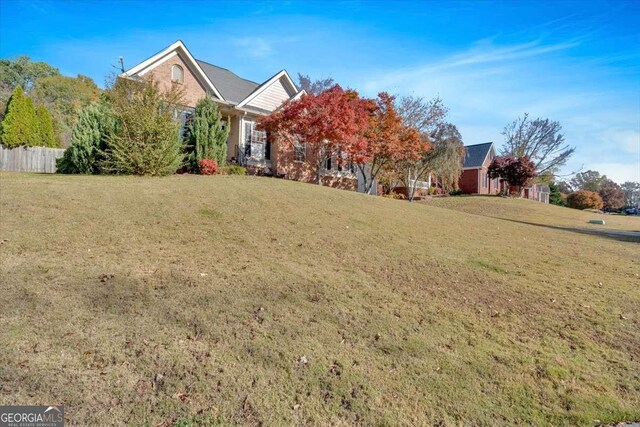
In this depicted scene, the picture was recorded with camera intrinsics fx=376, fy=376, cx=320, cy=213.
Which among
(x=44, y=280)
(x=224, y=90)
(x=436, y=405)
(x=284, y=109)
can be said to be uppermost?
(x=224, y=90)

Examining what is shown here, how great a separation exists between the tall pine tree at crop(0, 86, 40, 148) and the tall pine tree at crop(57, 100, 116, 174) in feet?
17.7

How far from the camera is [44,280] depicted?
492 cm

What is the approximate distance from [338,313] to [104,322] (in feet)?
9.00

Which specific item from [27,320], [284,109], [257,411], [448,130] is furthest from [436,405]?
[448,130]

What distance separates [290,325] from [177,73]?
19035mm

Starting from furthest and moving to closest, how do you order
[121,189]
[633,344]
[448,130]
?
[448,130] < [121,189] < [633,344]

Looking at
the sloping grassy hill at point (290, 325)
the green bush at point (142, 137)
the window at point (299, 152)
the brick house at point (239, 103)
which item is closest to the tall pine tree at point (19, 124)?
the brick house at point (239, 103)

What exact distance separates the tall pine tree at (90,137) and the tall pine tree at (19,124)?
5404mm

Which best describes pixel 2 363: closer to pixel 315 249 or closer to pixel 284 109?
pixel 315 249

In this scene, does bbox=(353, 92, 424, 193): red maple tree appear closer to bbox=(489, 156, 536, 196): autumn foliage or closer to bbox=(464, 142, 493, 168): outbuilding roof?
bbox=(489, 156, 536, 196): autumn foliage

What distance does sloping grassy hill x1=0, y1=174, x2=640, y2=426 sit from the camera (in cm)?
327

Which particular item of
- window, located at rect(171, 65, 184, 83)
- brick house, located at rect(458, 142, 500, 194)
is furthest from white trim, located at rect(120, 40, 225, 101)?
brick house, located at rect(458, 142, 500, 194)

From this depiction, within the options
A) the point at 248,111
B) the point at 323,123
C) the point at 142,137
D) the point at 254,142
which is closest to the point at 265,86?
the point at 248,111

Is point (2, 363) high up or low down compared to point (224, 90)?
down
